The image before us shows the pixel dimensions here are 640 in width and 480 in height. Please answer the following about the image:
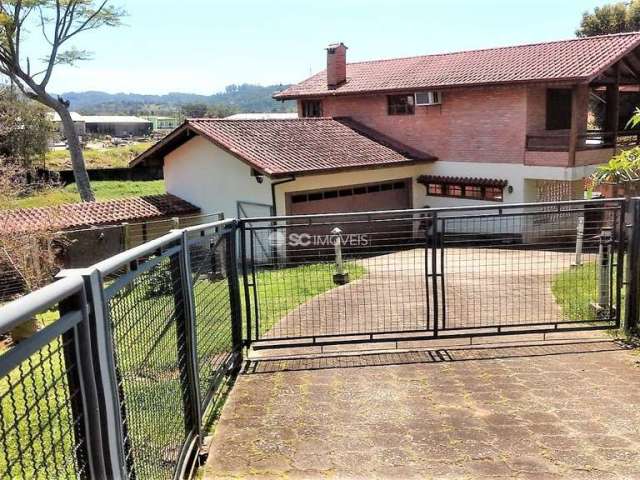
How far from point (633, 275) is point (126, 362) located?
5317mm

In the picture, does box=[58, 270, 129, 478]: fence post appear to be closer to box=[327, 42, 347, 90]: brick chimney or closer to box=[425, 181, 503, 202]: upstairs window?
box=[425, 181, 503, 202]: upstairs window

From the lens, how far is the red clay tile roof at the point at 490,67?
17.5 meters

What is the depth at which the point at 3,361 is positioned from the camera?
5.13ft

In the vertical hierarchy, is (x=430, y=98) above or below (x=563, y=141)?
above

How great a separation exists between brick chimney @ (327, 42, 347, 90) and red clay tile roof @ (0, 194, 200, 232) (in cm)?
824

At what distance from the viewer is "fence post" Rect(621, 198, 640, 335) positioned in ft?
19.9

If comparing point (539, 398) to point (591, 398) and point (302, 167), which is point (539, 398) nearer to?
point (591, 398)

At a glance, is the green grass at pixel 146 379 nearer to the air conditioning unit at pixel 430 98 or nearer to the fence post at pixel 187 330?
the fence post at pixel 187 330

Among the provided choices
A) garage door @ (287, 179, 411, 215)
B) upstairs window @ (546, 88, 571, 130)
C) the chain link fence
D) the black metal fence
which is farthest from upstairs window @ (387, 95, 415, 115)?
the black metal fence

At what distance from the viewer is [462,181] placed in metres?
19.6

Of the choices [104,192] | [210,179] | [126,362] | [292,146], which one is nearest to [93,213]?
[210,179]

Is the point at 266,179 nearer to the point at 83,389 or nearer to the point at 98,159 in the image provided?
the point at 83,389

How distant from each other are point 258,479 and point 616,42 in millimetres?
19016

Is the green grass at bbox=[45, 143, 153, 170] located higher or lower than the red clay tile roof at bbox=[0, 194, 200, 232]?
higher
